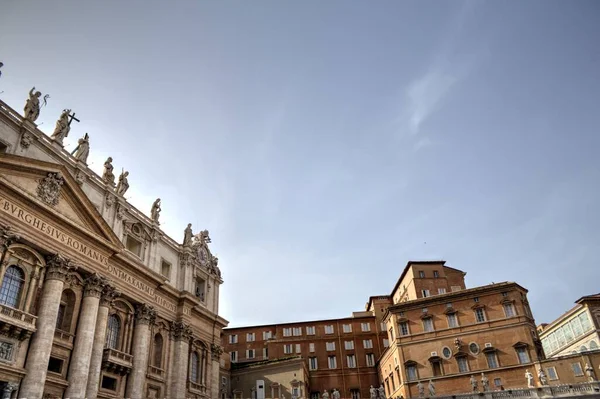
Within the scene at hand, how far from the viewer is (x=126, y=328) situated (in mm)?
35531

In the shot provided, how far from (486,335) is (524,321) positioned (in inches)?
151

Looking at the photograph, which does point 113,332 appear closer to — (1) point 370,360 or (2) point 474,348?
(2) point 474,348

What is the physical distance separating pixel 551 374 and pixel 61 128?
4592 cm

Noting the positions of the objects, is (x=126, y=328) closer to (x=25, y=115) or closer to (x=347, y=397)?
(x=25, y=115)

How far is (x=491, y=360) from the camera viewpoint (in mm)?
46594

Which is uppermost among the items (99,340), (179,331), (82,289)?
(82,289)

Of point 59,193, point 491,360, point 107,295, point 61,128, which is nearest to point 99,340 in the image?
point 107,295

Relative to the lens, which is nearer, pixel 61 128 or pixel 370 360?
pixel 61 128

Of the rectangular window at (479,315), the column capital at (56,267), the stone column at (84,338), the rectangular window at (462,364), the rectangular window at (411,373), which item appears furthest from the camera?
the rectangular window at (411,373)

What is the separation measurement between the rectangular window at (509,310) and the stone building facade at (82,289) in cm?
2912

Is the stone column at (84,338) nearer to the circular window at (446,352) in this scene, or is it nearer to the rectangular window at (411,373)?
the rectangular window at (411,373)

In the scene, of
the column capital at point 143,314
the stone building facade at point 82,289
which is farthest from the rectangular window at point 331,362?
the column capital at point 143,314

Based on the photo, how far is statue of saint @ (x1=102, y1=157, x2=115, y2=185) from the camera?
1463 inches

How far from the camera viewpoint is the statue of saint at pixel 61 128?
32938 mm
